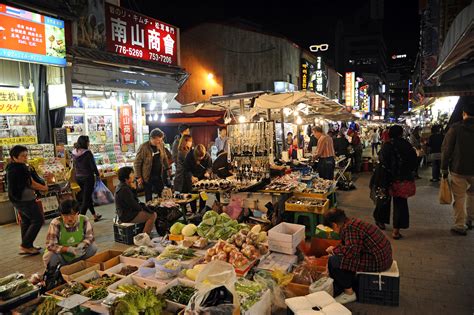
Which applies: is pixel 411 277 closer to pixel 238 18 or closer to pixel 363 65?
pixel 238 18

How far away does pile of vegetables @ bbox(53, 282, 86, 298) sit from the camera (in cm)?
361

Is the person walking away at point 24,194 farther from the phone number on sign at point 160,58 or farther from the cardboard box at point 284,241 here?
the phone number on sign at point 160,58

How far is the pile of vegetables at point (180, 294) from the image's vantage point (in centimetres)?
341

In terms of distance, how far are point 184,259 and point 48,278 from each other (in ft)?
5.48

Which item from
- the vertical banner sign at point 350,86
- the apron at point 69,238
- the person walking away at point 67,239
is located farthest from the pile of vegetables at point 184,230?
the vertical banner sign at point 350,86

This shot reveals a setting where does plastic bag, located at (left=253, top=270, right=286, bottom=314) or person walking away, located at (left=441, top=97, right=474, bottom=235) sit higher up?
person walking away, located at (left=441, top=97, right=474, bottom=235)

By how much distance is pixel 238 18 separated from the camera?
24.5m

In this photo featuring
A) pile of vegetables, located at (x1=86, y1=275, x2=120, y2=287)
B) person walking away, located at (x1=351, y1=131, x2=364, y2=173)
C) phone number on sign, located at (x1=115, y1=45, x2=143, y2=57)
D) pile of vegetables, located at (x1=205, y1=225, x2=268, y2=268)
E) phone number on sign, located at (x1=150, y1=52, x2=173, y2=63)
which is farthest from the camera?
person walking away, located at (x1=351, y1=131, x2=364, y2=173)

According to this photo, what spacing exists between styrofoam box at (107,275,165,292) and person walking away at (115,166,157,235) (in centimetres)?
236

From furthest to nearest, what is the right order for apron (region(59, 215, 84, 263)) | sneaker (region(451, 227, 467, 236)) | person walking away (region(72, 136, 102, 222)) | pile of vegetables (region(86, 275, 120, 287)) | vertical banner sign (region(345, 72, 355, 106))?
vertical banner sign (region(345, 72, 355, 106))
person walking away (region(72, 136, 102, 222))
sneaker (region(451, 227, 467, 236))
apron (region(59, 215, 84, 263))
pile of vegetables (region(86, 275, 120, 287))

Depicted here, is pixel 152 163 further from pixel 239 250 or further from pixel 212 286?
pixel 212 286

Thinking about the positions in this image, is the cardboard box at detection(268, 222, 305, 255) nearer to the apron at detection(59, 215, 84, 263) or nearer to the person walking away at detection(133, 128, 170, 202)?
the apron at detection(59, 215, 84, 263)

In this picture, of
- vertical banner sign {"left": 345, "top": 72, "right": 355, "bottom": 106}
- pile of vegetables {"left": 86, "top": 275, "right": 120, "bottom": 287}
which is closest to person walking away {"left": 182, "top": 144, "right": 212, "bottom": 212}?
pile of vegetables {"left": 86, "top": 275, "right": 120, "bottom": 287}

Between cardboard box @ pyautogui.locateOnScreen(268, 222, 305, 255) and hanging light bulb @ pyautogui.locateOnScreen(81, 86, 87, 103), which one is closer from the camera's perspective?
cardboard box @ pyautogui.locateOnScreen(268, 222, 305, 255)
